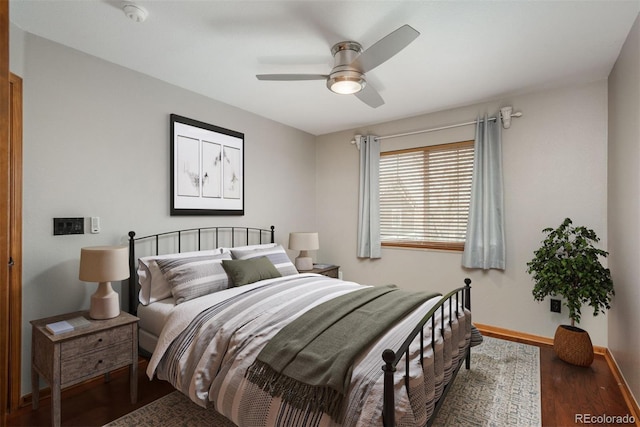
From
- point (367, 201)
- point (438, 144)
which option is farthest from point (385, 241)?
point (438, 144)

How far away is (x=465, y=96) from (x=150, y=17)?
2950 mm

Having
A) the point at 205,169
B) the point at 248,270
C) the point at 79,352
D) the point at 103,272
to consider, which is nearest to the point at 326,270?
the point at 248,270

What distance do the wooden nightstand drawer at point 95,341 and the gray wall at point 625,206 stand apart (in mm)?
3435

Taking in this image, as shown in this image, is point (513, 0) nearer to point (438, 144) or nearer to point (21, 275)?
point (438, 144)

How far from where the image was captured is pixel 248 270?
288 centimetres

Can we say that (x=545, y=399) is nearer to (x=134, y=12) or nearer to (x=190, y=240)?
(x=190, y=240)

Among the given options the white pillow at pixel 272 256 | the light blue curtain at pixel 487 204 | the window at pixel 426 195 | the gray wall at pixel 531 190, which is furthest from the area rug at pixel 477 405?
the window at pixel 426 195

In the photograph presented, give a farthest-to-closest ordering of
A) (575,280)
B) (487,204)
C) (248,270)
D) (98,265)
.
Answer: (487,204) → (248,270) → (575,280) → (98,265)

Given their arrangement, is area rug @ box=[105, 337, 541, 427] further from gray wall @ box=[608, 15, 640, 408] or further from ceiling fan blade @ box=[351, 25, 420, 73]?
ceiling fan blade @ box=[351, 25, 420, 73]

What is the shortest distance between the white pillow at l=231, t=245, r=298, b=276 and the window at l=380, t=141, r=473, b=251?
1570 millimetres

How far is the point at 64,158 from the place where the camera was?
2447mm

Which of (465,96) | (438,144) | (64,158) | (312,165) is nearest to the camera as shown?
(64,158)

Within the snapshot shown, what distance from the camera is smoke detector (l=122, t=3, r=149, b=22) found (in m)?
2.00

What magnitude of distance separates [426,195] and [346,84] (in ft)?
6.99
